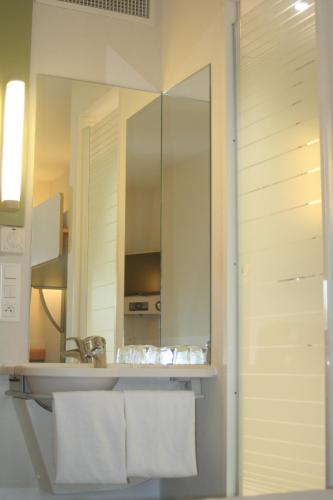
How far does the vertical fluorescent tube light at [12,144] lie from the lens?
2686 millimetres

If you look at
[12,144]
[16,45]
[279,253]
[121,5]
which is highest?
[121,5]

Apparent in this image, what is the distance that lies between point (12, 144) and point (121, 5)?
83cm

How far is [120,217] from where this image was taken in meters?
2.94

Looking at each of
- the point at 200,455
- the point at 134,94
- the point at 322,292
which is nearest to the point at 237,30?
the point at 134,94

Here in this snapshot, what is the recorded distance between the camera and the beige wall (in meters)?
2.49

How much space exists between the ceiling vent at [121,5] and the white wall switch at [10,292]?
1.15 metres

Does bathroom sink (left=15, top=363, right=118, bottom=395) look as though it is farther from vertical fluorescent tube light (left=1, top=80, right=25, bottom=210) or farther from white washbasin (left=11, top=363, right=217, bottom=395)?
vertical fluorescent tube light (left=1, top=80, right=25, bottom=210)

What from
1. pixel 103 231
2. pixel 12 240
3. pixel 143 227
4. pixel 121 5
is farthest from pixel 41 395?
pixel 121 5

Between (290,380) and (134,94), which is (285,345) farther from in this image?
(134,94)

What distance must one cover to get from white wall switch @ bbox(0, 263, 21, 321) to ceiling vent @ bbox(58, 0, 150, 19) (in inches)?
45.4

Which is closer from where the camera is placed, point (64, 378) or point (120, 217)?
point (64, 378)

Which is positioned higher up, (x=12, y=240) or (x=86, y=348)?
(x=12, y=240)

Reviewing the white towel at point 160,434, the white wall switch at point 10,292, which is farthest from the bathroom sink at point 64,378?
the white wall switch at point 10,292

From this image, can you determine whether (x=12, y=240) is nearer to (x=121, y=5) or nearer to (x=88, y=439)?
(x=88, y=439)
